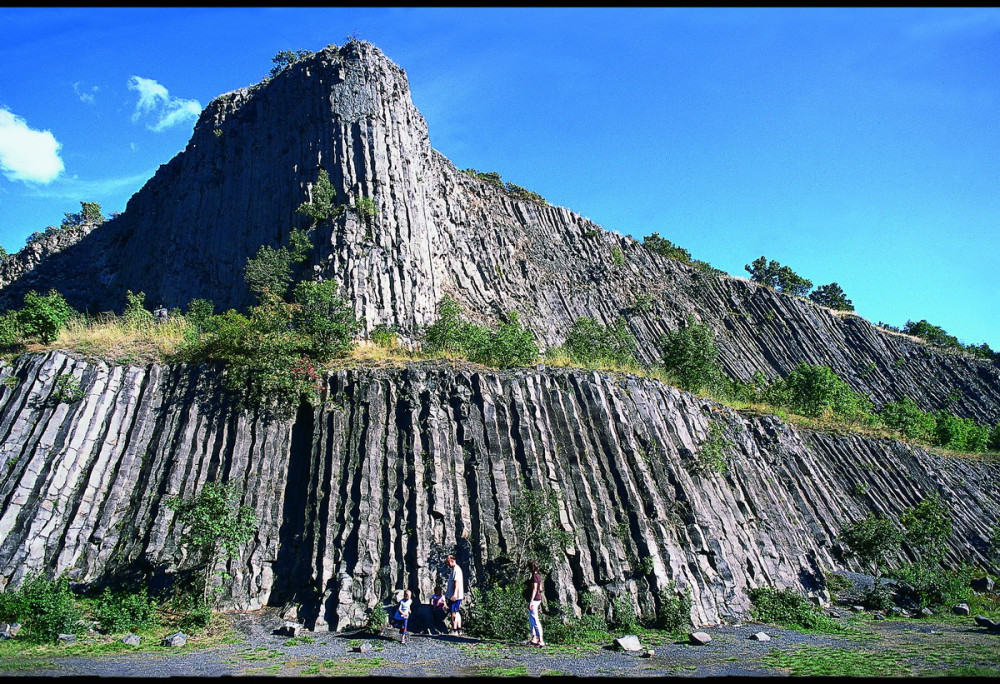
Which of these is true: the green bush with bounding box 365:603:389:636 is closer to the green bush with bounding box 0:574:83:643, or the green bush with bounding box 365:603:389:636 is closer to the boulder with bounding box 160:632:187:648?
the boulder with bounding box 160:632:187:648

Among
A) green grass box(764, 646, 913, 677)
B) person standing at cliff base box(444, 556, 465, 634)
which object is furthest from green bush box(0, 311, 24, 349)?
green grass box(764, 646, 913, 677)

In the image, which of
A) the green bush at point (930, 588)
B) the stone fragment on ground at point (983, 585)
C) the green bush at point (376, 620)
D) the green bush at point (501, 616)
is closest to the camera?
the green bush at point (501, 616)

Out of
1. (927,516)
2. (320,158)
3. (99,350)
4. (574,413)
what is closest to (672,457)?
(574,413)

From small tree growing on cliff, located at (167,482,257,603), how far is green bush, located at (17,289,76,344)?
25.8ft

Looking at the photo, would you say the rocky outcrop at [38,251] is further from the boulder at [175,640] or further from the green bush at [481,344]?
the boulder at [175,640]

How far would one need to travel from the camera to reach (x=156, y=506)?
15.5 metres

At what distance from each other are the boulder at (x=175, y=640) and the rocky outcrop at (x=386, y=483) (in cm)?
184

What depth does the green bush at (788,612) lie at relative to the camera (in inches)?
554

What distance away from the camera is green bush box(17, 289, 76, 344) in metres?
17.7

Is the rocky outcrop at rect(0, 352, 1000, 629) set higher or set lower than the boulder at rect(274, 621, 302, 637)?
higher

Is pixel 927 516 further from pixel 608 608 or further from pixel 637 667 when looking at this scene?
pixel 637 667

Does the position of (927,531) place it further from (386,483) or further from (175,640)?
(175,640)

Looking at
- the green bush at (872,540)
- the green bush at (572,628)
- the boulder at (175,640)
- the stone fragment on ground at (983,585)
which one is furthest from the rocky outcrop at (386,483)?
the stone fragment on ground at (983,585)

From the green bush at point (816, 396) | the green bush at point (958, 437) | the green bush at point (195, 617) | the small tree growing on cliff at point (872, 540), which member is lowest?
the green bush at point (195, 617)
